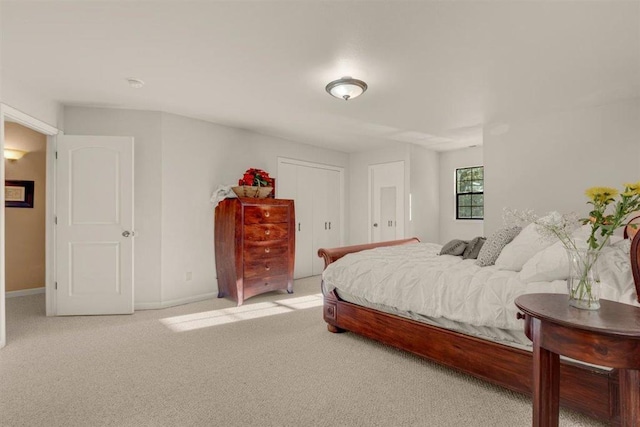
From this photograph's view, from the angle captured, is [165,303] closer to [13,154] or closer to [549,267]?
[13,154]

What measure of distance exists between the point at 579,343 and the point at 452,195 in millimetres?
5328

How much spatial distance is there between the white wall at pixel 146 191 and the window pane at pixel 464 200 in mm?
5183

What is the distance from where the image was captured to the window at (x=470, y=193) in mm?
5812

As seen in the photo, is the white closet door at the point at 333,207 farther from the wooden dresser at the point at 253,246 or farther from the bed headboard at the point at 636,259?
the bed headboard at the point at 636,259

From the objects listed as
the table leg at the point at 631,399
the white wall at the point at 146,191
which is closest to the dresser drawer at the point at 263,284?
the white wall at the point at 146,191

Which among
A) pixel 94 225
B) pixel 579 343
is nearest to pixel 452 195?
pixel 579 343

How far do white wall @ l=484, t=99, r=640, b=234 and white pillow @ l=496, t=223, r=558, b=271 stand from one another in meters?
2.08

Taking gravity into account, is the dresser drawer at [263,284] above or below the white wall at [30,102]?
below

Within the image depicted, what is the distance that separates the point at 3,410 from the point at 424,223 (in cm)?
569

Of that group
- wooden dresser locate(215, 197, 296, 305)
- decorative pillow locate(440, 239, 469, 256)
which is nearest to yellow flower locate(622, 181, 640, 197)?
decorative pillow locate(440, 239, 469, 256)

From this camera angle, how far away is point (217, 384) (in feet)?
7.05

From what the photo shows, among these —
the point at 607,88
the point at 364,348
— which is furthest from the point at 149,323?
the point at 607,88

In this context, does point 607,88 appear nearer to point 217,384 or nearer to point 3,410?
point 217,384

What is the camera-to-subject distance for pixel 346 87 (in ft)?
9.60
